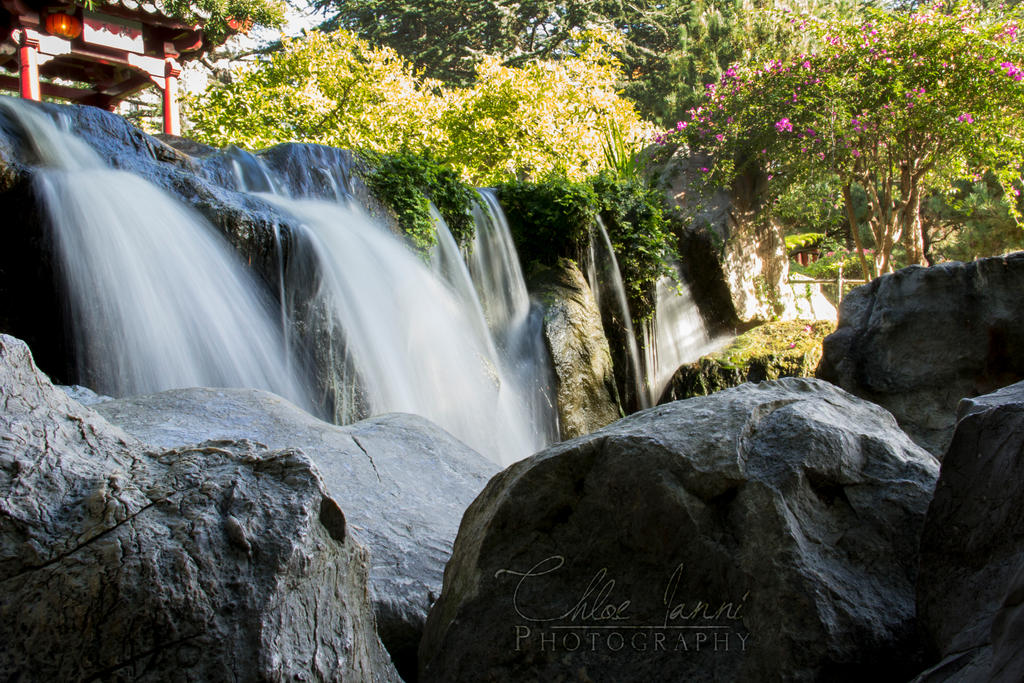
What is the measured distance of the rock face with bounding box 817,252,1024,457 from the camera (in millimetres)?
6805

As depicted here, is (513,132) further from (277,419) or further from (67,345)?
(277,419)

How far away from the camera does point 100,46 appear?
1616 centimetres

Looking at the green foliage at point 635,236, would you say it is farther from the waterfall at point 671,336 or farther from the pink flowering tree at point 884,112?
the pink flowering tree at point 884,112

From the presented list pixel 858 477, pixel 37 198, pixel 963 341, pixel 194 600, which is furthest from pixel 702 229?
pixel 194 600

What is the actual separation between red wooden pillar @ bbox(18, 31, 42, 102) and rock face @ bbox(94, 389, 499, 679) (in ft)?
46.0

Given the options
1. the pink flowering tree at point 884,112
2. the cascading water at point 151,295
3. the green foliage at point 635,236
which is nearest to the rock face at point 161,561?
the cascading water at point 151,295

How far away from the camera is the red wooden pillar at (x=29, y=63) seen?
1484 cm

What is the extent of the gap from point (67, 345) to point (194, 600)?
4.10 meters

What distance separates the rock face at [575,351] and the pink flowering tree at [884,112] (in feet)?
16.1

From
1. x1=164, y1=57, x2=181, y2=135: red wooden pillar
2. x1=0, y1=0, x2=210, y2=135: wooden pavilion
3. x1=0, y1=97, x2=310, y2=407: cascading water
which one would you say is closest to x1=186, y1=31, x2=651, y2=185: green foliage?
x1=164, y1=57, x2=181, y2=135: red wooden pillar

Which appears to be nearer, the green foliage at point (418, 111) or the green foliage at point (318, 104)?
the green foliage at point (318, 104)

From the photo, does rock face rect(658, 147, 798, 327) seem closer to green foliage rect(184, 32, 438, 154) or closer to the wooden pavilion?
green foliage rect(184, 32, 438, 154)

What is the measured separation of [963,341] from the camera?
695 cm

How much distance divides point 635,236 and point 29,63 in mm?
11810
